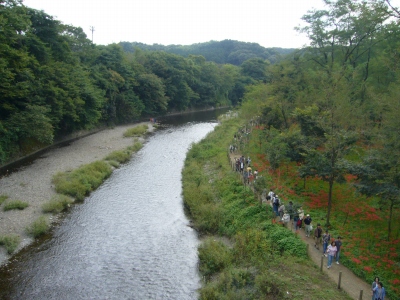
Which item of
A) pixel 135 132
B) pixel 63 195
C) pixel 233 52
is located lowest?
pixel 63 195

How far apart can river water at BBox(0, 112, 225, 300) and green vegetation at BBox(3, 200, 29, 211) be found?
9.80 feet

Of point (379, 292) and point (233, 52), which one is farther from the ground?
point (233, 52)

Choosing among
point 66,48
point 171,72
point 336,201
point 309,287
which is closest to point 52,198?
point 309,287

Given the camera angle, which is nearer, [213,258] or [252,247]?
[252,247]

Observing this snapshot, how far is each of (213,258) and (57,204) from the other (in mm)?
12784

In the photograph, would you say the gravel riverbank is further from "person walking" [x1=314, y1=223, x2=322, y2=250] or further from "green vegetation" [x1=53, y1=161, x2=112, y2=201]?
"person walking" [x1=314, y1=223, x2=322, y2=250]

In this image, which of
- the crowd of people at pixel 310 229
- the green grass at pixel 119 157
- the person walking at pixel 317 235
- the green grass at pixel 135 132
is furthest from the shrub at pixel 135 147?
the person walking at pixel 317 235

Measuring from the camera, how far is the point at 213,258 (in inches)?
662

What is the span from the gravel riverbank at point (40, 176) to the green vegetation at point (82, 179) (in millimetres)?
859

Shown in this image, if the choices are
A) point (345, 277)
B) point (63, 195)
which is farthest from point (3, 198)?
point (345, 277)

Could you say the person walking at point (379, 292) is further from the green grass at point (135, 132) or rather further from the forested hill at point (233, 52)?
the forested hill at point (233, 52)

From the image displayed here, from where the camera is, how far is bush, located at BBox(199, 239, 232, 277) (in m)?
16.5

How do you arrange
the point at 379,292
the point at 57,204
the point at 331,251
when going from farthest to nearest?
the point at 57,204
the point at 331,251
the point at 379,292

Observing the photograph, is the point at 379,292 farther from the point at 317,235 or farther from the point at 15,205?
the point at 15,205
